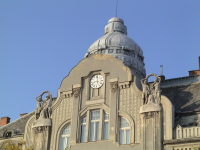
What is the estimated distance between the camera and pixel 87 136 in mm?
41844

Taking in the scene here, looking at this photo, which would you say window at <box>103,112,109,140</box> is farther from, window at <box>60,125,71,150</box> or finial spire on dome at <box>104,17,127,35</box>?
finial spire on dome at <box>104,17,127,35</box>

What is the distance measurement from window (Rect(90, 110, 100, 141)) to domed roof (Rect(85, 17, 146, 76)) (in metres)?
7.82

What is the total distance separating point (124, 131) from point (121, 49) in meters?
11.1

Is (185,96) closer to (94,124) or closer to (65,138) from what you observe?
(94,124)

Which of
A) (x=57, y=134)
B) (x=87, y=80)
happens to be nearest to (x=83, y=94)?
(x=87, y=80)

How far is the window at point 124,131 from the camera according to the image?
40.5m

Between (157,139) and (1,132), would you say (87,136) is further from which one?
(1,132)

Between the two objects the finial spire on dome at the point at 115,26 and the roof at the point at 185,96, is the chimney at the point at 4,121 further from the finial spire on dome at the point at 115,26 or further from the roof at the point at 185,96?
the roof at the point at 185,96

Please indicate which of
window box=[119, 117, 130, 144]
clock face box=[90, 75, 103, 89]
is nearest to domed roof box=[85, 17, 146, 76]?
clock face box=[90, 75, 103, 89]

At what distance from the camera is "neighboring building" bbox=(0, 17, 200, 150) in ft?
129

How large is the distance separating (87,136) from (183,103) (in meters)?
8.54

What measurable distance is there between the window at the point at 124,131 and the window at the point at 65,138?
489 centimetres

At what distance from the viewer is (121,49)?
163ft

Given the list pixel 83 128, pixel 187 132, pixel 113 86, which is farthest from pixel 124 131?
pixel 187 132
